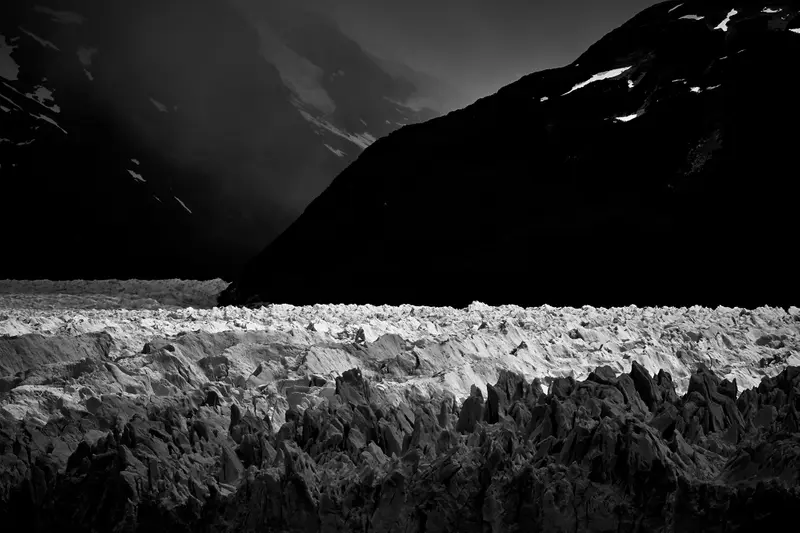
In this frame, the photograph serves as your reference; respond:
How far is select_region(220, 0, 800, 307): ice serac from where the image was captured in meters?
15.9

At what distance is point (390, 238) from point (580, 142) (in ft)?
20.8

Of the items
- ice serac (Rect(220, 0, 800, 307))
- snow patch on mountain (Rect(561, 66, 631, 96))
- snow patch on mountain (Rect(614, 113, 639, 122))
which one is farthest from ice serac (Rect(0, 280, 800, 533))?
snow patch on mountain (Rect(561, 66, 631, 96))

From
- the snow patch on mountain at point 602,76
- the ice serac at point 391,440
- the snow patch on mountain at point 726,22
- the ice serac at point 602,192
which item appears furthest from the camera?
the snow patch on mountain at point 602,76

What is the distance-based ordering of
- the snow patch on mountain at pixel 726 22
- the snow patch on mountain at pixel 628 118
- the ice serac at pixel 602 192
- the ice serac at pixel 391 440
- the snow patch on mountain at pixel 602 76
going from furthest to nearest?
the snow patch on mountain at pixel 602 76, the snow patch on mountain at pixel 726 22, the snow patch on mountain at pixel 628 118, the ice serac at pixel 602 192, the ice serac at pixel 391 440

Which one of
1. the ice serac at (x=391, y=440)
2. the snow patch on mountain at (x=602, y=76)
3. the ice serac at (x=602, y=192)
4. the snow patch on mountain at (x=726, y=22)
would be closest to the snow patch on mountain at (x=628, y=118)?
the ice serac at (x=602, y=192)

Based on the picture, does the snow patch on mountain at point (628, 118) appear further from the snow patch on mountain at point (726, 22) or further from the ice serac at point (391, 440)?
the ice serac at point (391, 440)

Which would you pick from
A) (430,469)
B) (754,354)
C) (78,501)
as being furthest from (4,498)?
(754,354)

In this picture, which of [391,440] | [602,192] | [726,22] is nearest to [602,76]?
[726,22]

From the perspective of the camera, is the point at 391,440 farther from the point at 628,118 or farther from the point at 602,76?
the point at 602,76

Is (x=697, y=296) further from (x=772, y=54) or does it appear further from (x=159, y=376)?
(x=159, y=376)

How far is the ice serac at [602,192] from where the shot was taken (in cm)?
1595

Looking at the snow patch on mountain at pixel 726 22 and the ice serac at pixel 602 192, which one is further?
the snow patch on mountain at pixel 726 22

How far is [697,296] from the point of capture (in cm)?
1577

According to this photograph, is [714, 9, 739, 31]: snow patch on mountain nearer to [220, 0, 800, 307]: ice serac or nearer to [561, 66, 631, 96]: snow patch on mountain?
[220, 0, 800, 307]: ice serac
